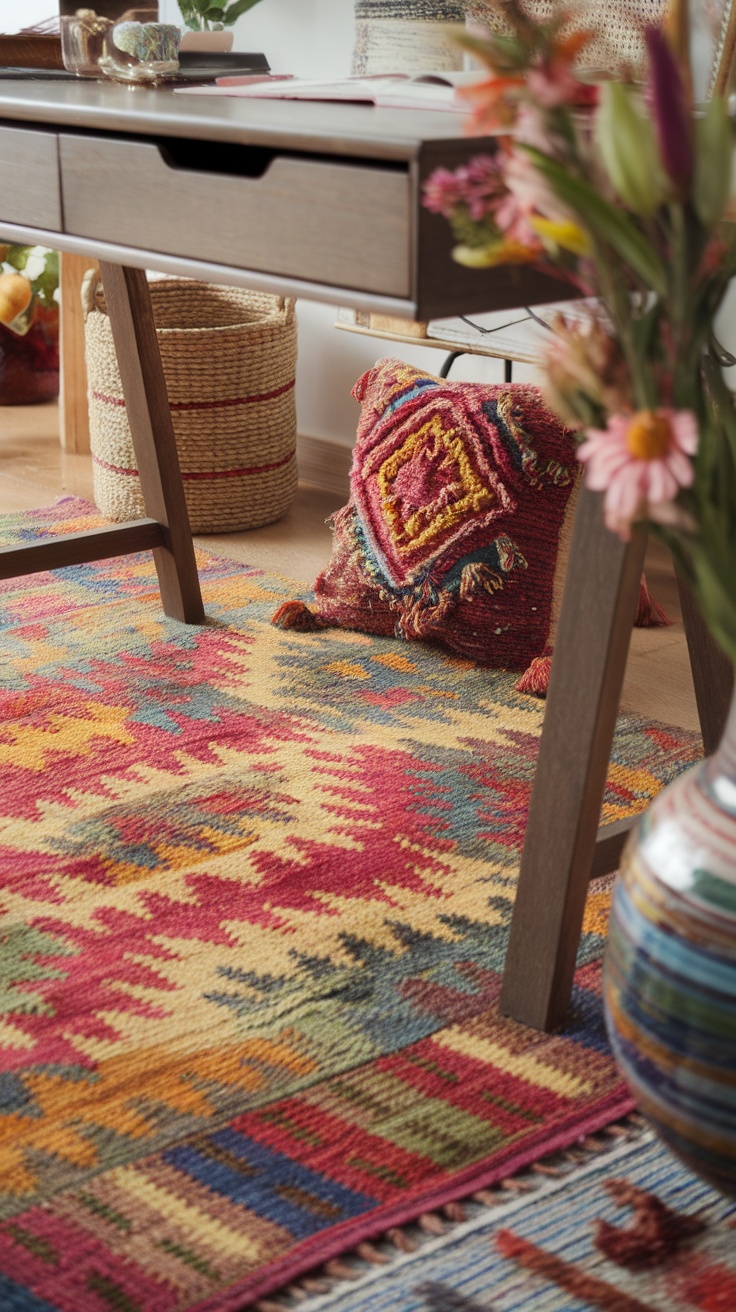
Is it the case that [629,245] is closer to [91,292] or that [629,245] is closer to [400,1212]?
[400,1212]

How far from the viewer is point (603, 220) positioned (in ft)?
2.21

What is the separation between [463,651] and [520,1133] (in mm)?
924

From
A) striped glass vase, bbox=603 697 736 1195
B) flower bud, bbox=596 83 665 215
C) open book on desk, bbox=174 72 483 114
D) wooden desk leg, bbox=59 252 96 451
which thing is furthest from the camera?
wooden desk leg, bbox=59 252 96 451

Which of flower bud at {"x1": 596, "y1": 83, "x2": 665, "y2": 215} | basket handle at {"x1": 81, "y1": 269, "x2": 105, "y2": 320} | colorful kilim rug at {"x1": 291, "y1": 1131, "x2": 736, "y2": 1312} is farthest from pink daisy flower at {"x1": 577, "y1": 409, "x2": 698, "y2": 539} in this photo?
basket handle at {"x1": 81, "y1": 269, "x2": 105, "y2": 320}

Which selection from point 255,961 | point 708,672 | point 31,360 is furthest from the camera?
point 31,360

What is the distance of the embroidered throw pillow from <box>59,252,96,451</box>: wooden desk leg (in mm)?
1052

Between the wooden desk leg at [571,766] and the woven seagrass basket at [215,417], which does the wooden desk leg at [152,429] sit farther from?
the wooden desk leg at [571,766]

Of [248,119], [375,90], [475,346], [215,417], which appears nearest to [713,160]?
[248,119]

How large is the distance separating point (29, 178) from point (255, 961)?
68cm

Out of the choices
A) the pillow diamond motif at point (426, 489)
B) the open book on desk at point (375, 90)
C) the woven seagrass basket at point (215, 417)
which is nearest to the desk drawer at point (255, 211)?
the open book on desk at point (375, 90)

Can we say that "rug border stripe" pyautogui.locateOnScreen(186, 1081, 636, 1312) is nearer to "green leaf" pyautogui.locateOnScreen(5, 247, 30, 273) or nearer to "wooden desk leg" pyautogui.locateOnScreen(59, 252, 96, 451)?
"wooden desk leg" pyautogui.locateOnScreen(59, 252, 96, 451)

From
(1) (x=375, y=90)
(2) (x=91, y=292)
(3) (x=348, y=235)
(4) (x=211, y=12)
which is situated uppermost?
(4) (x=211, y=12)

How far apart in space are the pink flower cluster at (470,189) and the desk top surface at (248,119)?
8 cm

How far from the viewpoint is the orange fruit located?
2959 mm
